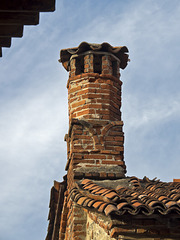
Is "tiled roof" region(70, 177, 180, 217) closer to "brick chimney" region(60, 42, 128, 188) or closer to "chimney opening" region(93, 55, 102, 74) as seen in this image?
"brick chimney" region(60, 42, 128, 188)

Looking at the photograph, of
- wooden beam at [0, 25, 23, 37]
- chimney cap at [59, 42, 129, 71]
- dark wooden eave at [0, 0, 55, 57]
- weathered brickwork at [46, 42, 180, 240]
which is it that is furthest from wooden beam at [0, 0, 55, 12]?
chimney cap at [59, 42, 129, 71]

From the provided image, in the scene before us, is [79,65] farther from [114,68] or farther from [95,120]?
[95,120]

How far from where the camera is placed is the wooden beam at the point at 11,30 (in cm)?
349

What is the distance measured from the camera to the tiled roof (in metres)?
5.12

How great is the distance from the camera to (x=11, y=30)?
11.6 ft

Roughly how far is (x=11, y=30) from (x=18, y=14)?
0.75ft

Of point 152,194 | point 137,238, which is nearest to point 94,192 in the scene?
point 152,194

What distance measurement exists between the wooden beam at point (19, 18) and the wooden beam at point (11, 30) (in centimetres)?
9

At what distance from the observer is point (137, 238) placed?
525 cm

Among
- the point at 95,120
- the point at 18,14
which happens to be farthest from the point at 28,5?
the point at 95,120

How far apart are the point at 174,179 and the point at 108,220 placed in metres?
2.66

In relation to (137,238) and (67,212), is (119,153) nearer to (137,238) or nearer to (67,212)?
(67,212)

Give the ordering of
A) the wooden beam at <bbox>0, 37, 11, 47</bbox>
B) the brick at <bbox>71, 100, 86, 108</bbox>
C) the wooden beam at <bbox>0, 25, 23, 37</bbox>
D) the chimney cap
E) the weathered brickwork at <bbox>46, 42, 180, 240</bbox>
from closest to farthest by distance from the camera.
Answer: the wooden beam at <bbox>0, 25, 23, 37</bbox> < the wooden beam at <bbox>0, 37, 11, 47</bbox> < the weathered brickwork at <bbox>46, 42, 180, 240</bbox> < the brick at <bbox>71, 100, 86, 108</bbox> < the chimney cap

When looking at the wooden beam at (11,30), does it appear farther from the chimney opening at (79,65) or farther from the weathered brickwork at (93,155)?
the chimney opening at (79,65)
